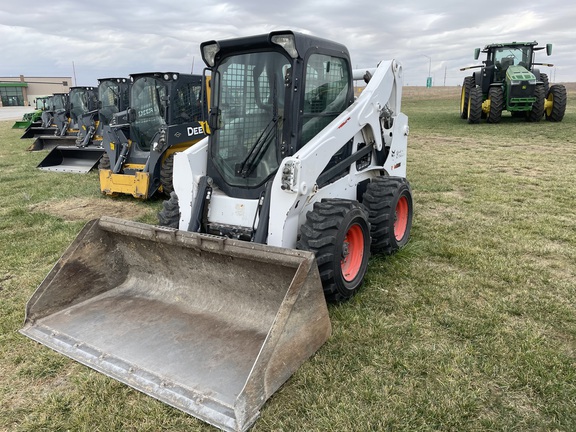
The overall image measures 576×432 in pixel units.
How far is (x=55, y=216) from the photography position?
6801 millimetres

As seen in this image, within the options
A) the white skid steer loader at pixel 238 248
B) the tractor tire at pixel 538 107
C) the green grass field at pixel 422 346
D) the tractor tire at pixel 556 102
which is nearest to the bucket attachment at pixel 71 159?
the green grass field at pixel 422 346

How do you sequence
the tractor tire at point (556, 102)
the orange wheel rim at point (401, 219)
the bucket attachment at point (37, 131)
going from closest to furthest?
the orange wheel rim at point (401, 219)
the tractor tire at point (556, 102)
the bucket attachment at point (37, 131)

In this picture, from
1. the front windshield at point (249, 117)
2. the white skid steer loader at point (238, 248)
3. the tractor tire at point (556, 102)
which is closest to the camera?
the white skid steer loader at point (238, 248)

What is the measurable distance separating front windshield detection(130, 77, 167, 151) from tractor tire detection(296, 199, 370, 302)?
221 inches

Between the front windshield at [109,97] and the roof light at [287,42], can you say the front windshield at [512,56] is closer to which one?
the front windshield at [109,97]

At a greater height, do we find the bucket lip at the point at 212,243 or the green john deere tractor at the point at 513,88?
the green john deere tractor at the point at 513,88

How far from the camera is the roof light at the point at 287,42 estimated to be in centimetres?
352

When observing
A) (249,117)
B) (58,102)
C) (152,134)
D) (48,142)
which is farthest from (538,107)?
(58,102)

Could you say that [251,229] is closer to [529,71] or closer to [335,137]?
[335,137]

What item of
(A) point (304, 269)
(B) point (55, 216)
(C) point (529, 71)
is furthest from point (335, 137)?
(C) point (529, 71)

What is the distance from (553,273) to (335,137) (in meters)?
2.42

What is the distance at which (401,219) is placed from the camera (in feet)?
16.8

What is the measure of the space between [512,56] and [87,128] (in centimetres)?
1514

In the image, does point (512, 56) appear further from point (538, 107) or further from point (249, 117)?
point (249, 117)
